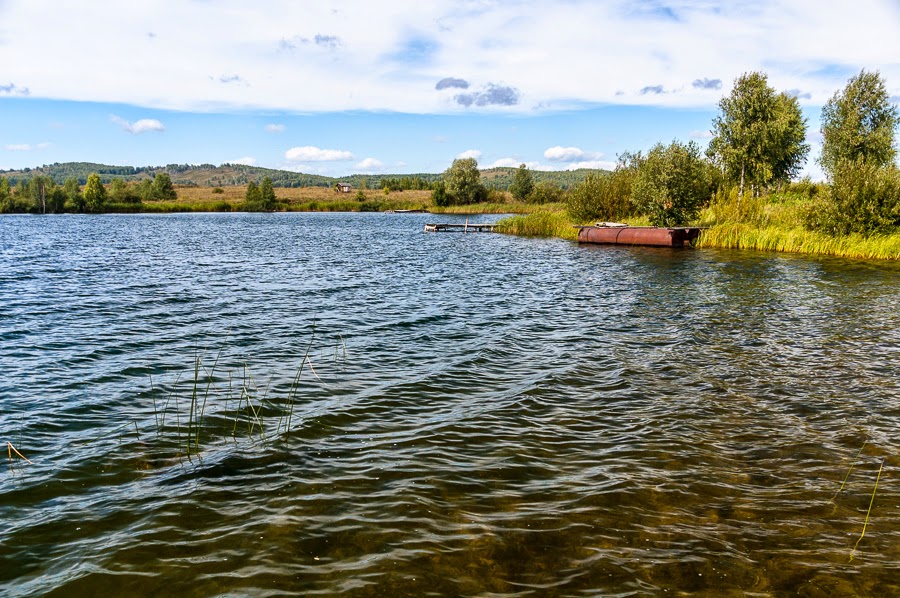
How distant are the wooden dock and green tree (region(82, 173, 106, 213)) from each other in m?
107

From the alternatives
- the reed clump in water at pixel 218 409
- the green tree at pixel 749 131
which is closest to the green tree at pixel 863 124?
the green tree at pixel 749 131

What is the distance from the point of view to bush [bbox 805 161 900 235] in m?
32.4

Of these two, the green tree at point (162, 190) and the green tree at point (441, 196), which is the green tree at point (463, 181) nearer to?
the green tree at point (441, 196)

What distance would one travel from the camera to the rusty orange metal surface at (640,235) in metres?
41.2

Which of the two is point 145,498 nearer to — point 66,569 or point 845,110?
point 66,569

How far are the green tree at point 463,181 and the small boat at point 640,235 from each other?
298ft

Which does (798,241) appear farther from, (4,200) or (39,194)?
(4,200)

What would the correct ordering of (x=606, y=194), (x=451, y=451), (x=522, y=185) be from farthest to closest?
(x=522, y=185) → (x=606, y=194) → (x=451, y=451)

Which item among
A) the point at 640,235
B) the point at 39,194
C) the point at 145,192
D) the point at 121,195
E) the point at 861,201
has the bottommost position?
the point at 640,235

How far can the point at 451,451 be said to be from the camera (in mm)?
8250

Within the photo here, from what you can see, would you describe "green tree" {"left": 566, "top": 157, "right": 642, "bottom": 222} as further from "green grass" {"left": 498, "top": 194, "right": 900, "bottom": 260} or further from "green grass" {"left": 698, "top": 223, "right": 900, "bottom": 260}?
"green grass" {"left": 698, "top": 223, "right": 900, "bottom": 260}

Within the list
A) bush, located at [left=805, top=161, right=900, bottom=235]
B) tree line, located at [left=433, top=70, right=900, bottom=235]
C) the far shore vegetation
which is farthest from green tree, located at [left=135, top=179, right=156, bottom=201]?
bush, located at [left=805, top=161, right=900, bottom=235]

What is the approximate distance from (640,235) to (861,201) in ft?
45.8

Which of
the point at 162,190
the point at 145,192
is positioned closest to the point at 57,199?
the point at 145,192
